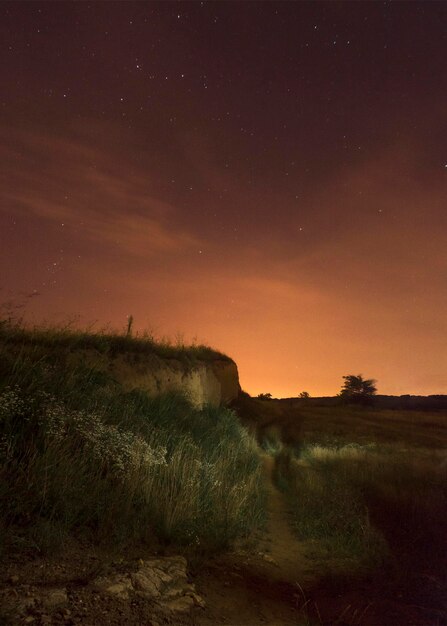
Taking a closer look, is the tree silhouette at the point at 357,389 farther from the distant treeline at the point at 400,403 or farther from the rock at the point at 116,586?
the rock at the point at 116,586

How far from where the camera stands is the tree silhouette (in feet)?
180

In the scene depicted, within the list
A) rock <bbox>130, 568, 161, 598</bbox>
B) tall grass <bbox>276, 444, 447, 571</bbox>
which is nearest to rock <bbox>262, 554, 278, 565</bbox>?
tall grass <bbox>276, 444, 447, 571</bbox>

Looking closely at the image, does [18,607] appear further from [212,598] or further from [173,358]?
[173,358]

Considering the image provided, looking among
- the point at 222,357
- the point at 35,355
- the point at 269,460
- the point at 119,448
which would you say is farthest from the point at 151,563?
the point at 222,357

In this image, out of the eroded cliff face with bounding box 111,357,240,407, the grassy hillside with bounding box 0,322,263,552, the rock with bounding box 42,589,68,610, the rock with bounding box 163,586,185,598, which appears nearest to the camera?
the rock with bounding box 42,589,68,610

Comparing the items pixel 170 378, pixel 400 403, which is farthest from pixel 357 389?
pixel 170 378

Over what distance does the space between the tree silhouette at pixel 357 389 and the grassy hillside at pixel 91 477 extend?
48396 mm

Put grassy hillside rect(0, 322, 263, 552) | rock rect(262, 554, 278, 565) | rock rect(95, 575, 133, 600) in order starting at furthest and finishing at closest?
rock rect(262, 554, 278, 565) → grassy hillside rect(0, 322, 263, 552) → rock rect(95, 575, 133, 600)

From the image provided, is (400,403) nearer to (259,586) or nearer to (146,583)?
(259,586)

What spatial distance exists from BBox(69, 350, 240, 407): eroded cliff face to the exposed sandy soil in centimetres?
648

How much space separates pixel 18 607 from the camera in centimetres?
344

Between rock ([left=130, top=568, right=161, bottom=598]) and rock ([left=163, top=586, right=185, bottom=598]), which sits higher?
rock ([left=130, top=568, right=161, bottom=598])

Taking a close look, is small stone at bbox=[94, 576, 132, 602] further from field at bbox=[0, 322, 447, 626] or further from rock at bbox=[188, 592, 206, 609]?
rock at bbox=[188, 592, 206, 609]

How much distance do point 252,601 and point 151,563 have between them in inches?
46.4
